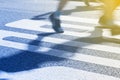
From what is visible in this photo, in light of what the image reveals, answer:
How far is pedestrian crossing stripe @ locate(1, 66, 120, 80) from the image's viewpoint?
4504 mm

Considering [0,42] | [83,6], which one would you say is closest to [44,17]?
[83,6]

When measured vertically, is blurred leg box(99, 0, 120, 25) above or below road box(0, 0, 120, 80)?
above

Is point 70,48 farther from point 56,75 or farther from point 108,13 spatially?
point 108,13

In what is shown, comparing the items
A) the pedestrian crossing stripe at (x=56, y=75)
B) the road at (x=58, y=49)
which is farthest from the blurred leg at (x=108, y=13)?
the pedestrian crossing stripe at (x=56, y=75)

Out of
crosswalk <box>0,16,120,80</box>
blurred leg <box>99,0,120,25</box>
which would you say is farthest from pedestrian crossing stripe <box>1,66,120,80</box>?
blurred leg <box>99,0,120,25</box>

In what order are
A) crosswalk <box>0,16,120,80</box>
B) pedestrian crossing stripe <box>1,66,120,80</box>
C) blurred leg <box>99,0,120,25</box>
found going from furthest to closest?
blurred leg <box>99,0,120,25</box>
crosswalk <box>0,16,120,80</box>
pedestrian crossing stripe <box>1,66,120,80</box>

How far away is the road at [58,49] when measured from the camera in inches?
185

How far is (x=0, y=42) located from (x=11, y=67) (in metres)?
Answer: 1.44

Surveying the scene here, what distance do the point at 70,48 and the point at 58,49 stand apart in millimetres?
203

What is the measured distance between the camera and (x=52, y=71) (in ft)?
15.7

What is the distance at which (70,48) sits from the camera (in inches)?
229

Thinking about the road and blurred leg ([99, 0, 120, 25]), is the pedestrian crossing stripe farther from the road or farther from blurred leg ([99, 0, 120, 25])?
blurred leg ([99, 0, 120, 25])

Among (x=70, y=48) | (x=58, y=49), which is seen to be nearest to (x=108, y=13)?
(x=70, y=48)

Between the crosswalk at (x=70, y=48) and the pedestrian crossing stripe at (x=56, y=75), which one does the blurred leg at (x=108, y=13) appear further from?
the pedestrian crossing stripe at (x=56, y=75)
